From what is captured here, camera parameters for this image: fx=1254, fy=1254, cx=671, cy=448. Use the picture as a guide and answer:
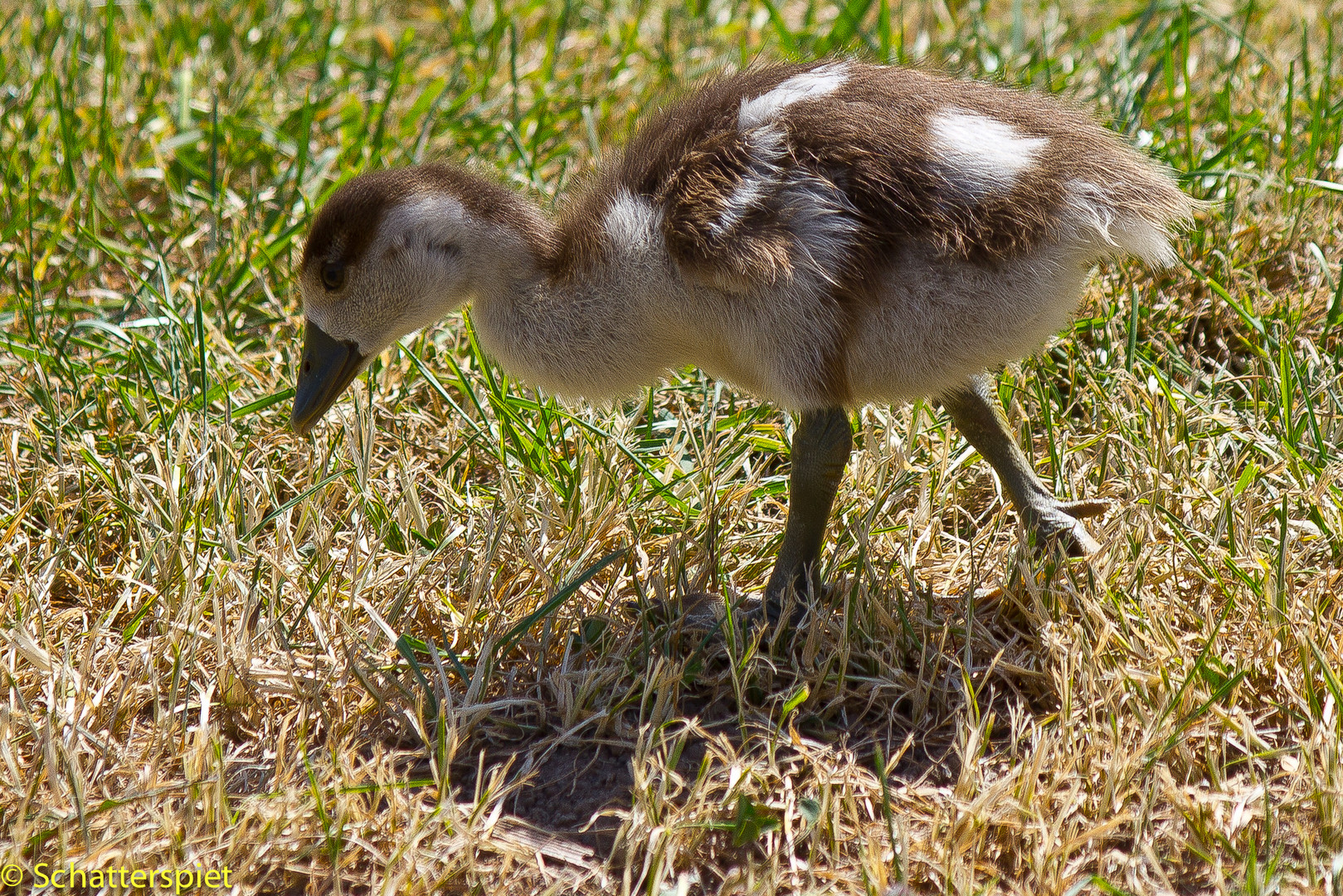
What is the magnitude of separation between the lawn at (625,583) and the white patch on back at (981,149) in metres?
0.81

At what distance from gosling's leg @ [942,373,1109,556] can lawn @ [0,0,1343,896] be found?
0.10 m

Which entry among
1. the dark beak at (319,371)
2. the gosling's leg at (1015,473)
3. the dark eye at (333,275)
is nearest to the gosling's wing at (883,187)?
the gosling's leg at (1015,473)

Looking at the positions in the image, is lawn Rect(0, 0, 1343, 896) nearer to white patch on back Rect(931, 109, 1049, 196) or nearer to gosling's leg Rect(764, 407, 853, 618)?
gosling's leg Rect(764, 407, 853, 618)

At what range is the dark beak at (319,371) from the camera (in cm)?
281

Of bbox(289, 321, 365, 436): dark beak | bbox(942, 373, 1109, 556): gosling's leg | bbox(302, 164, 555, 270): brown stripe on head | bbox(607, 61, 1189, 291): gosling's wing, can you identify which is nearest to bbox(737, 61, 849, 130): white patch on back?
bbox(607, 61, 1189, 291): gosling's wing

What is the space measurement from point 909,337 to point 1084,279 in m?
0.44

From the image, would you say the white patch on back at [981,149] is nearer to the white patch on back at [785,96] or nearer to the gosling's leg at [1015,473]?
the white patch on back at [785,96]

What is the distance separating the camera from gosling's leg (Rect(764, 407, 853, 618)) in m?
2.61

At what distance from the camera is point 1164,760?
227 cm

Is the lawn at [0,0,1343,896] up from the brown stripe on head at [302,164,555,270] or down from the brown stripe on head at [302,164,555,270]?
down

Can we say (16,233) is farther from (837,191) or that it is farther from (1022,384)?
(1022,384)

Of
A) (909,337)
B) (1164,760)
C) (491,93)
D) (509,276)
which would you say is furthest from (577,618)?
(491,93)

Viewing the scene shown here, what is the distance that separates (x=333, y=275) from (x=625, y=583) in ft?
3.10

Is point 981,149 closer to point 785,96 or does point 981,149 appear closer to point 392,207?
point 785,96
